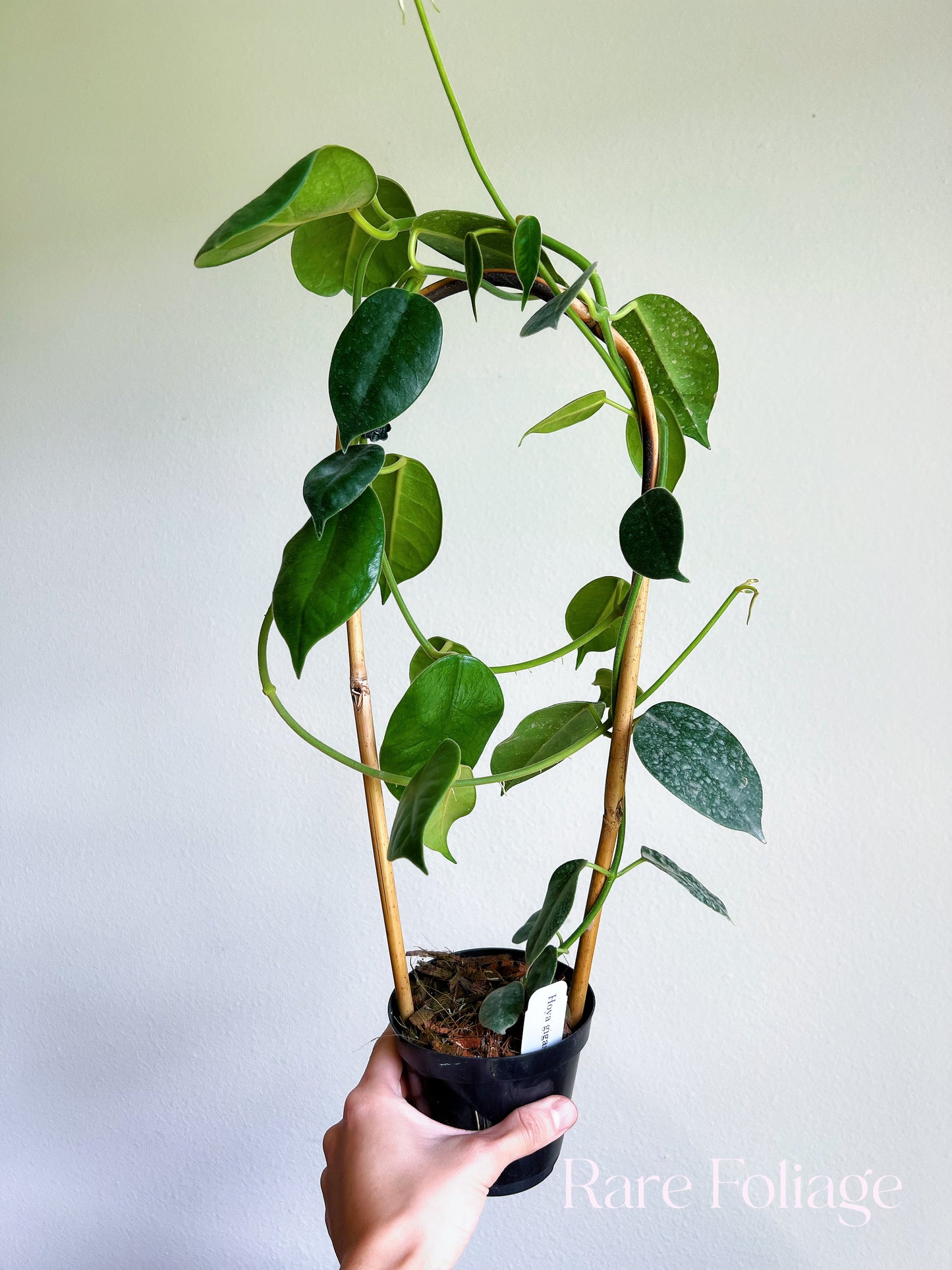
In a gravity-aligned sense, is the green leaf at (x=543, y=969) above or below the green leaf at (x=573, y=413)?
below

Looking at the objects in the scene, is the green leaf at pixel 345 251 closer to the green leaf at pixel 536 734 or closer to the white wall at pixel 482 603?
the green leaf at pixel 536 734

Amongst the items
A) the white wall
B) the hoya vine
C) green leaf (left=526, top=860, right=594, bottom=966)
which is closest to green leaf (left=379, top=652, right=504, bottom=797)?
the hoya vine

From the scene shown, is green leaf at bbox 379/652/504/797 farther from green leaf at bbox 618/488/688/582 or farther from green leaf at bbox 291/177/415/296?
green leaf at bbox 291/177/415/296

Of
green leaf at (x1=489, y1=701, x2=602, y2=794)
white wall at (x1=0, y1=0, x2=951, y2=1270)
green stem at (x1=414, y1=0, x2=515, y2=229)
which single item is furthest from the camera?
white wall at (x1=0, y1=0, x2=951, y2=1270)

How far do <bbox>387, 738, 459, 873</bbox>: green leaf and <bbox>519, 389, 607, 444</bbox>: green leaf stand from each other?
0.25 m

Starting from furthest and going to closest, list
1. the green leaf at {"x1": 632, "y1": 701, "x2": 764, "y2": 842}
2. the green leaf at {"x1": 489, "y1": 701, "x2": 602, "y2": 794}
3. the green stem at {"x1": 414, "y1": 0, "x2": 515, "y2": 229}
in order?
1. the green leaf at {"x1": 489, "y1": 701, "x2": 602, "y2": 794}
2. the green leaf at {"x1": 632, "y1": 701, "x2": 764, "y2": 842}
3. the green stem at {"x1": 414, "y1": 0, "x2": 515, "y2": 229}

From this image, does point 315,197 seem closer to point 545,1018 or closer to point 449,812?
point 449,812

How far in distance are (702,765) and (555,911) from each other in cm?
14

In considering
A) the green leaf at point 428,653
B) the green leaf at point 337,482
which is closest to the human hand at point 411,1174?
the green leaf at point 428,653

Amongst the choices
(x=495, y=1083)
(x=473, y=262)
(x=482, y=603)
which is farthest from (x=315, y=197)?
(x=482, y=603)

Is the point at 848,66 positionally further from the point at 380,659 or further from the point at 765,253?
the point at 380,659

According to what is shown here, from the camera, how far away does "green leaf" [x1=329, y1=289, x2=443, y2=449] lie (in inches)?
19.3

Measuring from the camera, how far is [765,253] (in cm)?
108

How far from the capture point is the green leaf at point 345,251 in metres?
0.66
